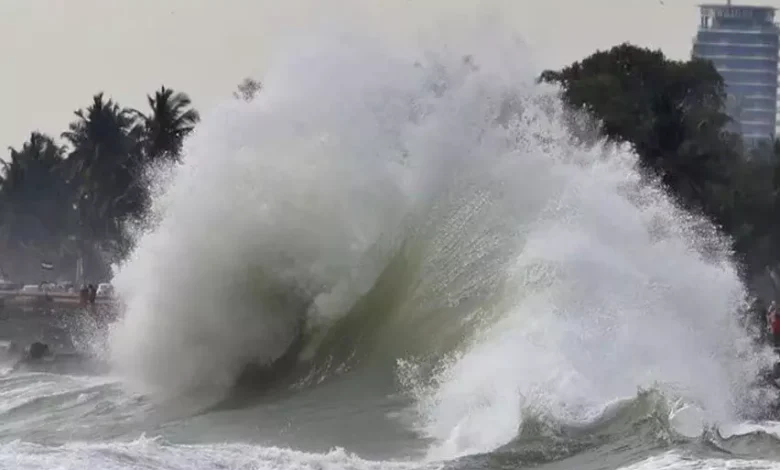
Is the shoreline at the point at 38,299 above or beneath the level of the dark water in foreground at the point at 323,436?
above

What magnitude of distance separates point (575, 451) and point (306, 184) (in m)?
9.60

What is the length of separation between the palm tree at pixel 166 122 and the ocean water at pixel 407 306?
4268cm

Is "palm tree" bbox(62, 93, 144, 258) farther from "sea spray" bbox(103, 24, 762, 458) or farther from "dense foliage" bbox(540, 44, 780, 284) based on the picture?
"sea spray" bbox(103, 24, 762, 458)

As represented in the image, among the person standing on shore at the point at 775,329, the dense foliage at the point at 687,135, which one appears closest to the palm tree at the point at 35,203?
the dense foliage at the point at 687,135

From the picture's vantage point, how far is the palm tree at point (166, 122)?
74688 mm

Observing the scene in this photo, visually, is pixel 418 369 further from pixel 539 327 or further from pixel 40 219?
pixel 40 219

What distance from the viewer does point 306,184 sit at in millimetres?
27156

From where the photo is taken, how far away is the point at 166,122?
75312mm

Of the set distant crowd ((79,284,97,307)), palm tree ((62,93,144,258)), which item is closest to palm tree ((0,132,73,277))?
palm tree ((62,93,144,258))

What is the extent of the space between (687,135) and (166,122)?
22288 millimetres

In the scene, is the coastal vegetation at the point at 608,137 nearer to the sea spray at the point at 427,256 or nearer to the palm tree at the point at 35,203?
the palm tree at the point at 35,203

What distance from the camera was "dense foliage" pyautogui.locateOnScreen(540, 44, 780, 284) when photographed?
61.5 metres

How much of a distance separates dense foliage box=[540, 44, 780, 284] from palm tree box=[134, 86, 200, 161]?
48.0 feet

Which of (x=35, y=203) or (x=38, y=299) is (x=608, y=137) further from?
(x=35, y=203)
